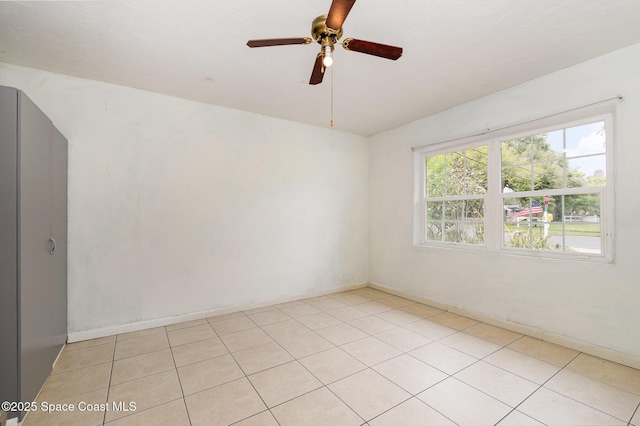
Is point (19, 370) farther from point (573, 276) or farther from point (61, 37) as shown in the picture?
point (573, 276)

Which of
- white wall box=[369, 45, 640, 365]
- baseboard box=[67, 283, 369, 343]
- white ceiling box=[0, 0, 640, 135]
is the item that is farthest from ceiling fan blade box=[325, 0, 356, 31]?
baseboard box=[67, 283, 369, 343]

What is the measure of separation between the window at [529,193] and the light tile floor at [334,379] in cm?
106

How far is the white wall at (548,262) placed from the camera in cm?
235

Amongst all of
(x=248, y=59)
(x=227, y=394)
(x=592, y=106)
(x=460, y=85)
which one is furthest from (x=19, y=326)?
(x=592, y=106)

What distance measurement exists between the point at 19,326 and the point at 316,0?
110 inches

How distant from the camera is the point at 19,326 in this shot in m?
1.67

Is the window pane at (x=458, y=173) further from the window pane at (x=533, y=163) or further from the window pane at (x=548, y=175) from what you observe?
the window pane at (x=548, y=175)

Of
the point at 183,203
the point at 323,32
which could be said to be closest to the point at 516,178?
the point at 323,32

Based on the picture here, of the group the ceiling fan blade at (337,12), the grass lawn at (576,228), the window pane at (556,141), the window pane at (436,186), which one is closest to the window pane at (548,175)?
the window pane at (556,141)

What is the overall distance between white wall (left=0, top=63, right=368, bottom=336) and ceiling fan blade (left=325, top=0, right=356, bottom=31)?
2481 millimetres

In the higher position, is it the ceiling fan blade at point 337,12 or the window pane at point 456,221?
the ceiling fan blade at point 337,12

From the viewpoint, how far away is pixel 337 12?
4.83 ft

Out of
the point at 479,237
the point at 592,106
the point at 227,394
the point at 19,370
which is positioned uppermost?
the point at 592,106

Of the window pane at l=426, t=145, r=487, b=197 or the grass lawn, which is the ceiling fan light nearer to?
the window pane at l=426, t=145, r=487, b=197
